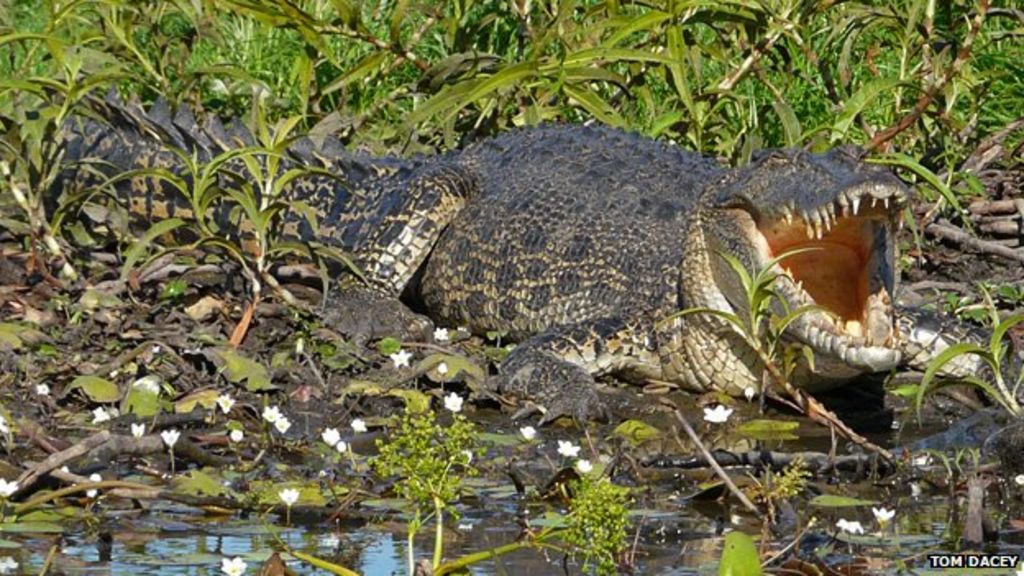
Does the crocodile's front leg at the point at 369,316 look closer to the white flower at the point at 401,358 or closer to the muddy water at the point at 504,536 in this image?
the white flower at the point at 401,358

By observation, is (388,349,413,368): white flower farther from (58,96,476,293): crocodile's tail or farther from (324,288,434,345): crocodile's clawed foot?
(58,96,476,293): crocodile's tail

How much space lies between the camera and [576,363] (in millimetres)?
6641

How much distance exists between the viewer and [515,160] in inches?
306

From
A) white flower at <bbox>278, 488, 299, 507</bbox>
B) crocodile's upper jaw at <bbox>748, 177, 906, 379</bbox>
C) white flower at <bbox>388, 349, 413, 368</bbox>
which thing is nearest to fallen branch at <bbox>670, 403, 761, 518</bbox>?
white flower at <bbox>278, 488, 299, 507</bbox>

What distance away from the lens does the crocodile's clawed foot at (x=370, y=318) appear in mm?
6867

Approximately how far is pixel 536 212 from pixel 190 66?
2464 millimetres

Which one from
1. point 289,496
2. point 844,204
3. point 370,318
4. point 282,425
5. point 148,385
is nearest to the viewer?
point 289,496

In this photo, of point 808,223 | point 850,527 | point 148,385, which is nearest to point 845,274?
point 808,223

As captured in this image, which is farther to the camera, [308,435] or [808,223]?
[808,223]

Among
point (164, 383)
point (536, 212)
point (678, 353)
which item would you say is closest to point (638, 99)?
point (536, 212)

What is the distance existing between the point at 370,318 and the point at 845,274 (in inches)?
75.3

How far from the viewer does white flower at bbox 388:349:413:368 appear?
625 centimetres

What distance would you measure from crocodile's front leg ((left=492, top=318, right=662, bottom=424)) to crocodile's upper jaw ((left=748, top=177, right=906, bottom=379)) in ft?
2.44

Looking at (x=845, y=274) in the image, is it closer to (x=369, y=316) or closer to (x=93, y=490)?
(x=369, y=316)
